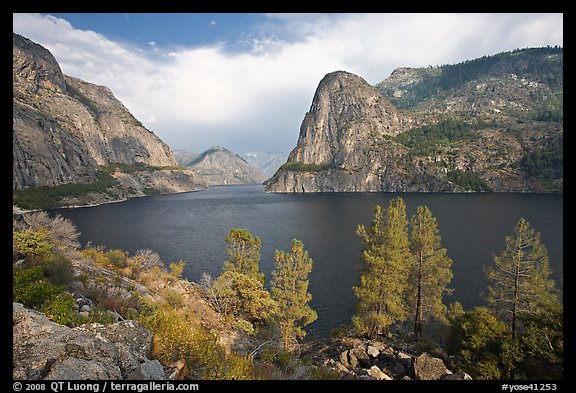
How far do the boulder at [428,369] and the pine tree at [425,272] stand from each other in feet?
29.8

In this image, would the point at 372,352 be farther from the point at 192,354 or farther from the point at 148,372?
the point at 148,372

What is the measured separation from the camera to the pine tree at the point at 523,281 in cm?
2156

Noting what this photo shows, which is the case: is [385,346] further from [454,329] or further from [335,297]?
[335,297]

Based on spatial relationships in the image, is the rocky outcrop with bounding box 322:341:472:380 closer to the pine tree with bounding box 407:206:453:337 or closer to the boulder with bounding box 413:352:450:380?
the boulder with bounding box 413:352:450:380

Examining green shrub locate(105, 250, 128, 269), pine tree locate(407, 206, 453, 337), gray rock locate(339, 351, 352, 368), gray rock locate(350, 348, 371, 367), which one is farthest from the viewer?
green shrub locate(105, 250, 128, 269)

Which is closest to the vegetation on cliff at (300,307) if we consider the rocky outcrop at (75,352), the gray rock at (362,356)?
the gray rock at (362,356)

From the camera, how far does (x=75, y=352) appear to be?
6.58 metres

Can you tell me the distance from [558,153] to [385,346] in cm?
24933

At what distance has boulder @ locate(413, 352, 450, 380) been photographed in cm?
2014

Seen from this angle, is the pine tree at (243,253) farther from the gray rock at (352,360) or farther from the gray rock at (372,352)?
the gray rock at (372,352)

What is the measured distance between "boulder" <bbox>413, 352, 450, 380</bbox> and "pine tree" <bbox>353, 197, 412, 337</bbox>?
20.1 ft

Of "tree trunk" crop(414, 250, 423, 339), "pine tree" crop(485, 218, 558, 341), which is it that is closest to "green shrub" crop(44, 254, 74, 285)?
"pine tree" crop(485, 218, 558, 341)
